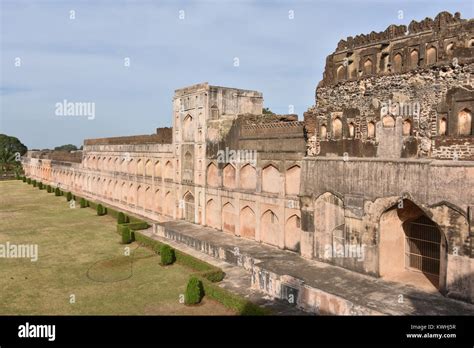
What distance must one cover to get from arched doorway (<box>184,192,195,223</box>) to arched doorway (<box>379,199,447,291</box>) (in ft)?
47.8

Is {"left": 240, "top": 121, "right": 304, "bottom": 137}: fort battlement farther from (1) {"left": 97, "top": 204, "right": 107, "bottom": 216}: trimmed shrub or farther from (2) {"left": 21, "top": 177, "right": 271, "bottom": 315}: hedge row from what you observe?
(1) {"left": 97, "top": 204, "right": 107, "bottom": 216}: trimmed shrub

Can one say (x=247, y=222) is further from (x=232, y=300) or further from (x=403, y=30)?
(x=403, y=30)

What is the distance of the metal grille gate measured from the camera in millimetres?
14648

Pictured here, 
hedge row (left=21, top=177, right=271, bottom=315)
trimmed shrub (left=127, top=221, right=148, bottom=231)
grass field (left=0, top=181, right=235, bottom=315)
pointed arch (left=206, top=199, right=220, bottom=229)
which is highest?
pointed arch (left=206, top=199, right=220, bottom=229)

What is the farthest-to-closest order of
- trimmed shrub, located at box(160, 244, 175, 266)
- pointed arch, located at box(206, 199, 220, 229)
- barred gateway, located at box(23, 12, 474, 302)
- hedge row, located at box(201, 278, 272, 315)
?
pointed arch, located at box(206, 199, 220, 229)
trimmed shrub, located at box(160, 244, 175, 266)
hedge row, located at box(201, 278, 272, 315)
barred gateway, located at box(23, 12, 474, 302)

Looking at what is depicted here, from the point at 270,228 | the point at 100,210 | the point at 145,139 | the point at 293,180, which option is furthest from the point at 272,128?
the point at 100,210

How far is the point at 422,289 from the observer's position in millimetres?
13250

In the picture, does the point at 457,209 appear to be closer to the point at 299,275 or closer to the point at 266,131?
the point at 299,275

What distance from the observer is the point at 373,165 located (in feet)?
46.9

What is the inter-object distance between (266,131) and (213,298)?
8.97 metres

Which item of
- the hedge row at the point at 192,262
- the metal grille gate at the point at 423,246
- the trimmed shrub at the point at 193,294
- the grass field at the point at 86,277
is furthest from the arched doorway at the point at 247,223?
the metal grille gate at the point at 423,246

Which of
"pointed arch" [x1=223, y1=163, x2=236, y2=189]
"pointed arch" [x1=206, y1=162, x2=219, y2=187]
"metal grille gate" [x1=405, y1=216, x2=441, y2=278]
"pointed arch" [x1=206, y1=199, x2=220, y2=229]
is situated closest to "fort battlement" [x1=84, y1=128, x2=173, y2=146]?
"pointed arch" [x1=206, y1=162, x2=219, y2=187]

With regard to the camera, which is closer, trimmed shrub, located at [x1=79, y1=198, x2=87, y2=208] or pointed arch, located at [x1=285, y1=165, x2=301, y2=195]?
pointed arch, located at [x1=285, y1=165, x2=301, y2=195]

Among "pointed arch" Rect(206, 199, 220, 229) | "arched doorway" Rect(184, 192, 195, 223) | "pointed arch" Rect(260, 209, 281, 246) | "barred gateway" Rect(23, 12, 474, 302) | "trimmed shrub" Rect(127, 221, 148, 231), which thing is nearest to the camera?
"barred gateway" Rect(23, 12, 474, 302)
